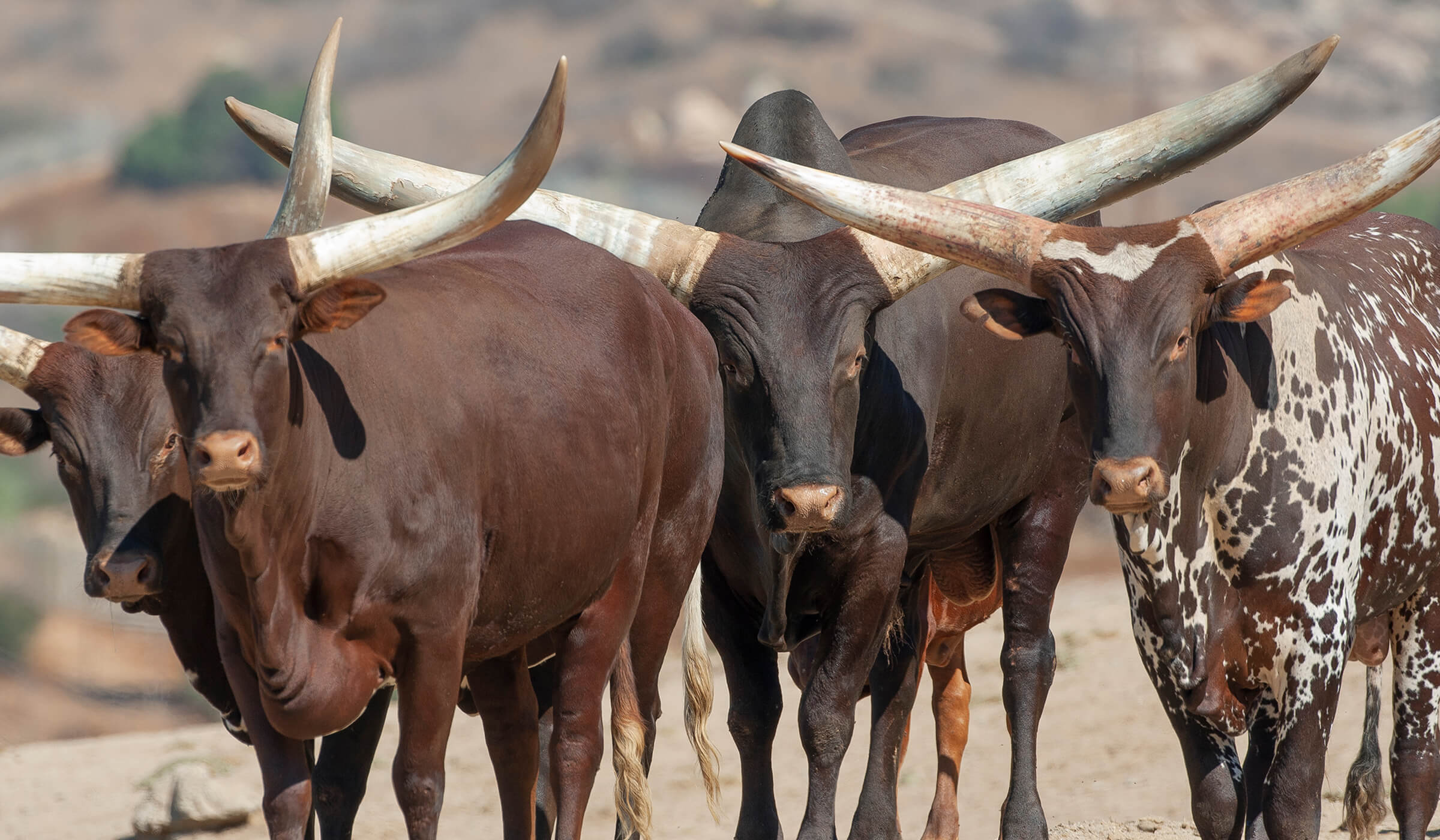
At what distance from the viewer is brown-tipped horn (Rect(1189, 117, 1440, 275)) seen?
15.6ft

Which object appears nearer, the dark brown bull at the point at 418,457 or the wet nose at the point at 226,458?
the wet nose at the point at 226,458

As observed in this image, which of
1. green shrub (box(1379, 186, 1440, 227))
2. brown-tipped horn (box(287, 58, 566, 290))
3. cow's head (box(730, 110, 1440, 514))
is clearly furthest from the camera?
green shrub (box(1379, 186, 1440, 227))

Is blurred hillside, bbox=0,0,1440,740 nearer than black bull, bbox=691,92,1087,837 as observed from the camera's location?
No

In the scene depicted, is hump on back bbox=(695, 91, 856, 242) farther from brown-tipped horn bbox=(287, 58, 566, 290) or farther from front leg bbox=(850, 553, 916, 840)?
brown-tipped horn bbox=(287, 58, 566, 290)

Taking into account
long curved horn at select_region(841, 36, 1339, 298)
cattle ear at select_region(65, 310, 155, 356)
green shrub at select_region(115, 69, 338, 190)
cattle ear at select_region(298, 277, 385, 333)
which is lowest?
cattle ear at select_region(65, 310, 155, 356)

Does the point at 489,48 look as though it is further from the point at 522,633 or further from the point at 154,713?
the point at 522,633

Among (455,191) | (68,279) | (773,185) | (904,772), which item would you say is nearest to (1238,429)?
Answer: (773,185)

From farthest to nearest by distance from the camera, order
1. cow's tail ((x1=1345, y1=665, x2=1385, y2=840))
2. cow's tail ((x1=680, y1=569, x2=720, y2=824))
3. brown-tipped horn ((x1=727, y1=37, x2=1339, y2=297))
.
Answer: cow's tail ((x1=1345, y1=665, x2=1385, y2=840)) < cow's tail ((x1=680, y1=569, x2=720, y2=824)) < brown-tipped horn ((x1=727, y1=37, x2=1339, y2=297))

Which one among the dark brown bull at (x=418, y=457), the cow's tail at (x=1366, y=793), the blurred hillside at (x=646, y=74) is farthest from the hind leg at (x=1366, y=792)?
the blurred hillside at (x=646, y=74)

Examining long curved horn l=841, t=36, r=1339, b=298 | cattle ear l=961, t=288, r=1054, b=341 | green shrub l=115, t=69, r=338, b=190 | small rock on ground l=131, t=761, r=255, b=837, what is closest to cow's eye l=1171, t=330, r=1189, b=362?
cattle ear l=961, t=288, r=1054, b=341

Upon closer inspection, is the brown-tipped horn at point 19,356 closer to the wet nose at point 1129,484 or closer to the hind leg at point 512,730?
the hind leg at point 512,730

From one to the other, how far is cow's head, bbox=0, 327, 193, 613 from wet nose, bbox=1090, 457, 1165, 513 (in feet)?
7.67

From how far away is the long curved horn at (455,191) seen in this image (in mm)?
5679

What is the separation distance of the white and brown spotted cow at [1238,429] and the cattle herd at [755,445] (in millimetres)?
12
